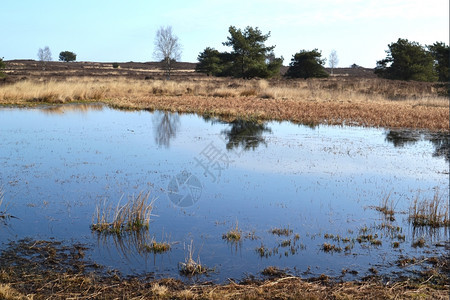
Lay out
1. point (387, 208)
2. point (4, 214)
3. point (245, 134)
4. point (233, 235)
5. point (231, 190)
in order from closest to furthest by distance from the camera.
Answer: point (233, 235) < point (4, 214) < point (387, 208) < point (231, 190) < point (245, 134)

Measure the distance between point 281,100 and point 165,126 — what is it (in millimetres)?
11478

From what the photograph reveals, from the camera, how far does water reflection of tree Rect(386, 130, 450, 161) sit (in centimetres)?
1534

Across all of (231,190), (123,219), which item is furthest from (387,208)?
(123,219)

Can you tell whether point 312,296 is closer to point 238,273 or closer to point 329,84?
point 238,273

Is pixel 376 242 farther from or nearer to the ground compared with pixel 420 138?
nearer to the ground

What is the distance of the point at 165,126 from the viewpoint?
20.0 m

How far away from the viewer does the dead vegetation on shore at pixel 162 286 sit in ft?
17.3

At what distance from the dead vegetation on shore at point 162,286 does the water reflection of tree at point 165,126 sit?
954 centimetres

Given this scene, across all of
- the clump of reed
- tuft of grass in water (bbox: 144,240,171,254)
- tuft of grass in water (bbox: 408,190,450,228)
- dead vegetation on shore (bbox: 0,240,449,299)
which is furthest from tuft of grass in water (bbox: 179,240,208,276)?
tuft of grass in water (bbox: 408,190,450,228)

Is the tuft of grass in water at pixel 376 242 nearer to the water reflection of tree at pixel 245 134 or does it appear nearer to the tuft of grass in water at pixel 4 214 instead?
the tuft of grass in water at pixel 4 214

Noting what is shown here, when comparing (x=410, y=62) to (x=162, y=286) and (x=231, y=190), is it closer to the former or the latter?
(x=231, y=190)

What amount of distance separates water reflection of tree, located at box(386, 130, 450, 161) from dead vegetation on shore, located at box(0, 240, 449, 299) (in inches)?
394

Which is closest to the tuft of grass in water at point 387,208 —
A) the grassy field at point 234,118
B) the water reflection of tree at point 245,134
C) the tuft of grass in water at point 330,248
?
the grassy field at point 234,118

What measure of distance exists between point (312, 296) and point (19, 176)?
314 inches
